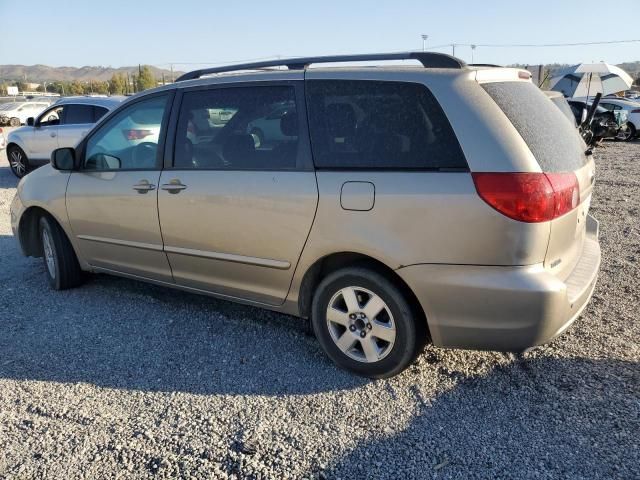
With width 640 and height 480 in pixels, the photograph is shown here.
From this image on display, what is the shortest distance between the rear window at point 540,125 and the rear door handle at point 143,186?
92.9 inches

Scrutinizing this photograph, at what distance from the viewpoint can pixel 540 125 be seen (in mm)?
3000

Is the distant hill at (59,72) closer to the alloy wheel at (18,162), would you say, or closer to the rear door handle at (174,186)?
the alloy wheel at (18,162)

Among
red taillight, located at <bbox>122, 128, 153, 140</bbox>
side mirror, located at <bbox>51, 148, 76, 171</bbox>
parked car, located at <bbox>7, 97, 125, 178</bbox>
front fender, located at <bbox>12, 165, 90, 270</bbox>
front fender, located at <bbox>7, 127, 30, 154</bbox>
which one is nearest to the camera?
red taillight, located at <bbox>122, 128, 153, 140</bbox>

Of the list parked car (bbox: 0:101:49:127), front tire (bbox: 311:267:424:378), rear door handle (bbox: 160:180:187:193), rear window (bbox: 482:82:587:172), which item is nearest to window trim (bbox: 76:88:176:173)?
rear door handle (bbox: 160:180:187:193)

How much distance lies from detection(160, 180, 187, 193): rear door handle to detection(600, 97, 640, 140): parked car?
20523 mm

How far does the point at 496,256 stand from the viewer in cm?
271

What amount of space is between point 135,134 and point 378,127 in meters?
2.18

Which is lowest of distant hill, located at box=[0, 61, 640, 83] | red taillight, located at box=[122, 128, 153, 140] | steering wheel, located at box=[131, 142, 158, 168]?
steering wheel, located at box=[131, 142, 158, 168]

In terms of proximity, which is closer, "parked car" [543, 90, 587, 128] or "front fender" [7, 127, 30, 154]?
"parked car" [543, 90, 587, 128]

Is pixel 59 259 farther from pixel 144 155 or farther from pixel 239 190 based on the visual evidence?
pixel 239 190

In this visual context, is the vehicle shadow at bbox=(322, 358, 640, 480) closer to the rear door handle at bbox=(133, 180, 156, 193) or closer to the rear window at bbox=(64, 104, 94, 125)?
the rear door handle at bbox=(133, 180, 156, 193)

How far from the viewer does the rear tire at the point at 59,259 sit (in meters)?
4.75

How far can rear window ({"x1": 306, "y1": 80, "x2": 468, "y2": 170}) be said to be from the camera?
113 inches

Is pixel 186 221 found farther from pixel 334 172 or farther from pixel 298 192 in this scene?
pixel 334 172
